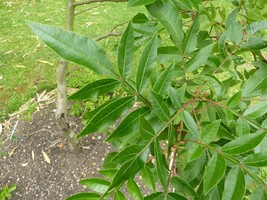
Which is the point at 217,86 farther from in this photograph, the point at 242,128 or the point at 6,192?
the point at 6,192

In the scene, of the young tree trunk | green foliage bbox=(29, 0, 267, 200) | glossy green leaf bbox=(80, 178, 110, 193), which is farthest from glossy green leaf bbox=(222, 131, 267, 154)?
the young tree trunk

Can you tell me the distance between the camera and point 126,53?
78 centimetres

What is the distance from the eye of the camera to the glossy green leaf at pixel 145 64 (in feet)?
2.67

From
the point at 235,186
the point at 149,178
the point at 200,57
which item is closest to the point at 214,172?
the point at 235,186

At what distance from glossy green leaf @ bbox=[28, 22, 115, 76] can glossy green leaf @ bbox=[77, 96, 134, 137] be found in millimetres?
98

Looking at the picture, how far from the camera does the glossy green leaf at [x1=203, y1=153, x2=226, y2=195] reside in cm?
73

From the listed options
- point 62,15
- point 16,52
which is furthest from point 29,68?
point 62,15

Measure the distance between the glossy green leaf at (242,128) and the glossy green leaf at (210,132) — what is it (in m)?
0.11

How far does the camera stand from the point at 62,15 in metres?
3.83

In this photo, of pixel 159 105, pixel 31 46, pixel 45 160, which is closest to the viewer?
pixel 159 105

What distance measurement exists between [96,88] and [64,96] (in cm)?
131

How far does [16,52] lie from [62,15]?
0.76m

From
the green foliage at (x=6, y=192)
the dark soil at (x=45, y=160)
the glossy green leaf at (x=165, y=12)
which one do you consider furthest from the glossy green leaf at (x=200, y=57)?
the green foliage at (x=6, y=192)

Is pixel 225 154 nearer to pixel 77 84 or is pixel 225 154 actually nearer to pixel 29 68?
pixel 77 84
